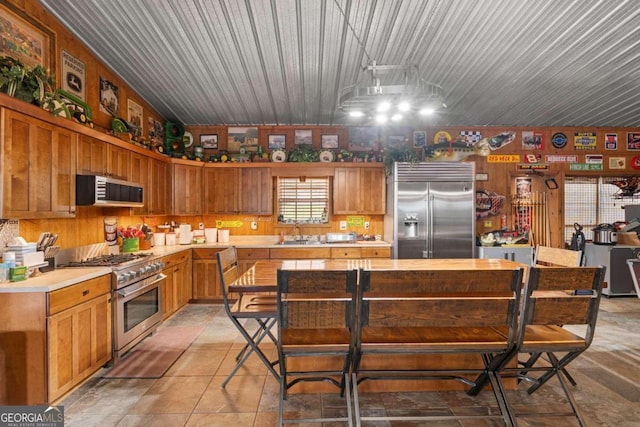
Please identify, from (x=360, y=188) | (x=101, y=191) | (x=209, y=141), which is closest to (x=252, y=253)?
(x=360, y=188)

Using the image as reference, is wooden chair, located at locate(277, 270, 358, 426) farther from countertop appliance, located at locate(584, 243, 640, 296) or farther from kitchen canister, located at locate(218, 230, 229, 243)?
countertop appliance, located at locate(584, 243, 640, 296)

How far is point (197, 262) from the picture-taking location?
16.4 ft

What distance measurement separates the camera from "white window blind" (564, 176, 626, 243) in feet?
20.8

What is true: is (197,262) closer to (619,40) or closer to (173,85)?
(173,85)

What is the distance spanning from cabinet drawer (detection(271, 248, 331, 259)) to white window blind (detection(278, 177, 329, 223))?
78 cm

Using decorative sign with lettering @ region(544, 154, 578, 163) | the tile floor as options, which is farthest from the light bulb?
decorative sign with lettering @ region(544, 154, 578, 163)

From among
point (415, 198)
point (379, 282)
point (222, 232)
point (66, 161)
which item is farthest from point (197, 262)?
point (379, 282)

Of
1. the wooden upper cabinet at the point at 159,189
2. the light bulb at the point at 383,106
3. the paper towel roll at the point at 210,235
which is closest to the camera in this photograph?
the light bulb at the point at 383,106

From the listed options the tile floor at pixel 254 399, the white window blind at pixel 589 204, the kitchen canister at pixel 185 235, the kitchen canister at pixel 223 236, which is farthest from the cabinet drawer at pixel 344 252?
the white window blind at pixel 589 204

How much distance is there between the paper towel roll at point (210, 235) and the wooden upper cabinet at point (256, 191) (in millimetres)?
549

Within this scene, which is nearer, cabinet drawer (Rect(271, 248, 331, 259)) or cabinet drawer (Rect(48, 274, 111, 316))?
cabinet drawer (Rect(48, 274, 111, 316))

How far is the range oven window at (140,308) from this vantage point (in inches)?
125

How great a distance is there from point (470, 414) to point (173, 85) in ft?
14.9

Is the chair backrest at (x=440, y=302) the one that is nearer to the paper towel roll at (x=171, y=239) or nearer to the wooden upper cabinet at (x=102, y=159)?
the wooden upper cabinet at (x=102, y=159)
